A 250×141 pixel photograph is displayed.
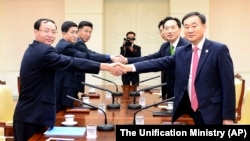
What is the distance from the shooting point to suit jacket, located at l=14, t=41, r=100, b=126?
8.70 ft

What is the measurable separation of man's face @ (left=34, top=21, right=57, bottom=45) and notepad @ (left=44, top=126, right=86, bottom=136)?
69 cm

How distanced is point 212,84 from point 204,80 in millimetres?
64

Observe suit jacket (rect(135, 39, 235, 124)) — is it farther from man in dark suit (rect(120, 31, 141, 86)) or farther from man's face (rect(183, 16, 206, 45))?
man in dark suit (rect(120, 31, 141, 86))

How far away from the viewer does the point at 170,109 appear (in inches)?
133

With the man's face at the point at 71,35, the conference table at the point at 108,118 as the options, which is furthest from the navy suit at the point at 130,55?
the conference table at the point at 108,118

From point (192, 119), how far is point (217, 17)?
559 cm

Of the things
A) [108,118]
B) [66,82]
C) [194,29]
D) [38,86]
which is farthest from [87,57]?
[194,29]

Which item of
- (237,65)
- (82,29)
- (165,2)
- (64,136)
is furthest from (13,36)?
(64,136)

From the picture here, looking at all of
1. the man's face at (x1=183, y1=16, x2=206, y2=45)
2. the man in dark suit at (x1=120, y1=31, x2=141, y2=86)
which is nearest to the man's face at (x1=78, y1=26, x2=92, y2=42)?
the man's face at (x1=183, y1=16, x2=206, y2=45)

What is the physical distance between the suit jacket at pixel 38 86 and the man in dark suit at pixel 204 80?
937mm

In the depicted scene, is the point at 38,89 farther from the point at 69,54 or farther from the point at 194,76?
the point at 69,54

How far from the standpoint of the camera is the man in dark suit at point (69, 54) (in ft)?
11.6

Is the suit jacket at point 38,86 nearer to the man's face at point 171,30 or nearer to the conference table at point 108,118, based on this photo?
the conference table at point 108,118

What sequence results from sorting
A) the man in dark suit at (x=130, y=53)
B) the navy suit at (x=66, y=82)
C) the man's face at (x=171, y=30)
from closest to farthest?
the navy suit at (x=66, y=82)
the man's face at (x=171, y=30)
the man in dark suit at (x=130, y=53)
